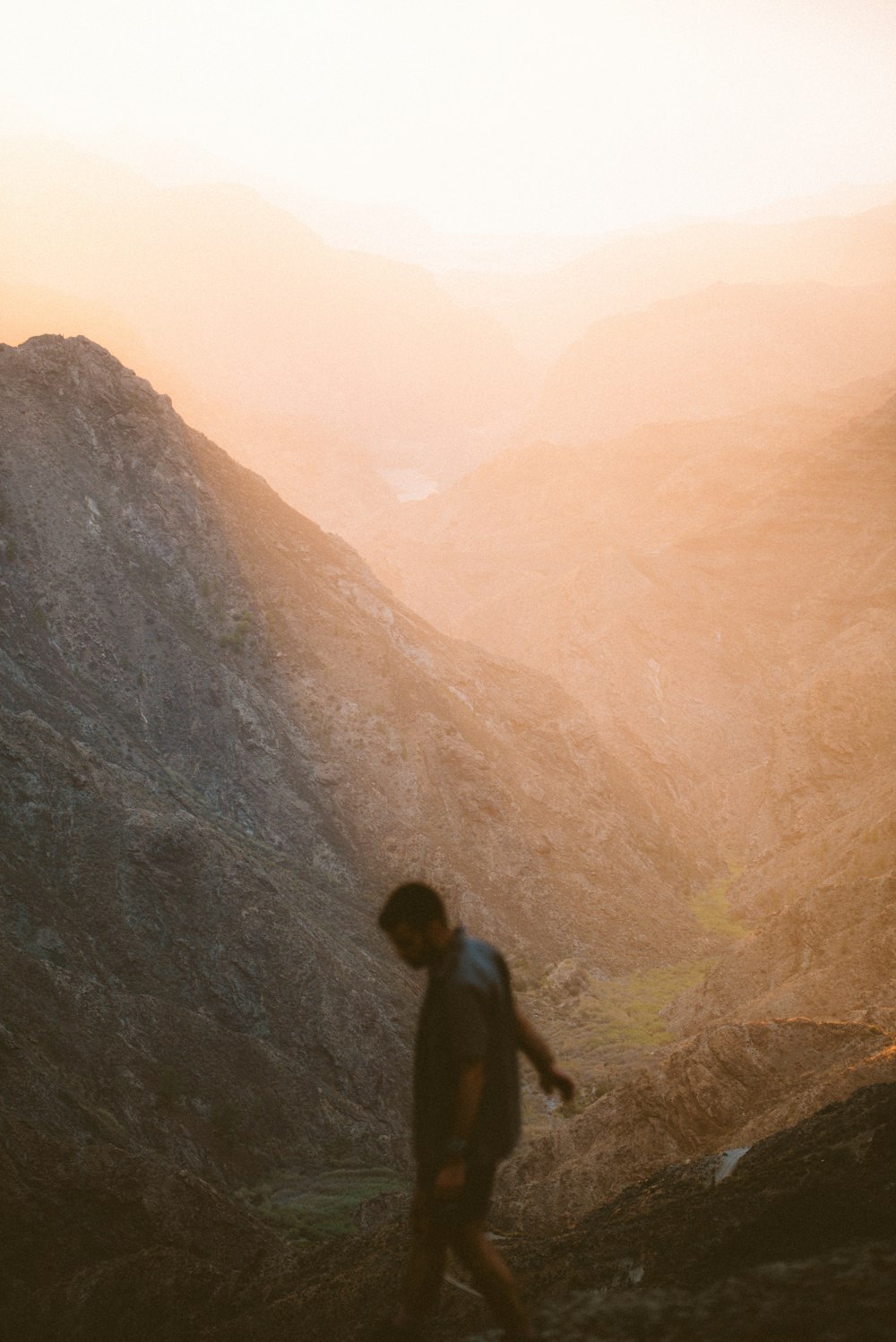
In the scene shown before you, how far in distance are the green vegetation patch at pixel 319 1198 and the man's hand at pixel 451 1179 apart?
9148mm

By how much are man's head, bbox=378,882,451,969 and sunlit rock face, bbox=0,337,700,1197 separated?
931 centimetres

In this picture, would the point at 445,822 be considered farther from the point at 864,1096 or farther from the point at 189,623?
the point at 864,1096

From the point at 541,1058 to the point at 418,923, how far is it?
1.08 meters

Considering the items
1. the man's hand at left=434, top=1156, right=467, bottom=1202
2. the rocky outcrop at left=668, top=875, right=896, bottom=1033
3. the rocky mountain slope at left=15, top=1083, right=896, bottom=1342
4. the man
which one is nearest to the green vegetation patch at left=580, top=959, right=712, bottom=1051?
the rocky outcrop at left=668, top=875, right=896, bottom=1033

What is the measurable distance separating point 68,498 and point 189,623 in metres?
5.61

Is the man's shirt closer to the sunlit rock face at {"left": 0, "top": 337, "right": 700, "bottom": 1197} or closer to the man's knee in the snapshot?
the man's knee

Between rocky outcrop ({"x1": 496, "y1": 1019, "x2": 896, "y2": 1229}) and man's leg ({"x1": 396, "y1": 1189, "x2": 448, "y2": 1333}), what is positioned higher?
man's leg ({"x1": 396, "y1": 1189, "x2": 448, "y2": 1333})

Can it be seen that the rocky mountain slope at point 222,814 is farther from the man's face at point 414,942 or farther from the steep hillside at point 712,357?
the steep hillside at point 712,357

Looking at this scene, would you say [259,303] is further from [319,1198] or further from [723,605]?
[319,1198]

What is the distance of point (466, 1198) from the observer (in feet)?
13.7

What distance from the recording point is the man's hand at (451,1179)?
395cm

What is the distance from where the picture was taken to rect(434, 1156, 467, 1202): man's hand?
13.0ft

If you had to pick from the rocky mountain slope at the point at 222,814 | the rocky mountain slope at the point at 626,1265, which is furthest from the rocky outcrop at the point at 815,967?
the rocky mountain slope at the point at 626,1265

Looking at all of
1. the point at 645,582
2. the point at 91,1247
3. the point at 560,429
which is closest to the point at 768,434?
the point at 645,582
